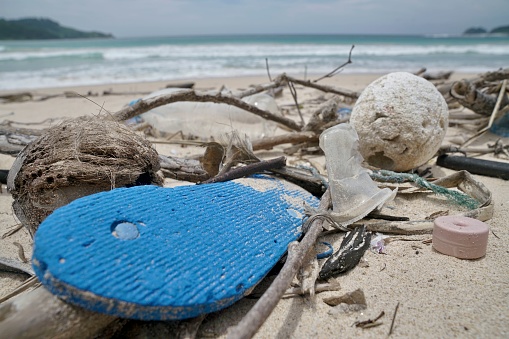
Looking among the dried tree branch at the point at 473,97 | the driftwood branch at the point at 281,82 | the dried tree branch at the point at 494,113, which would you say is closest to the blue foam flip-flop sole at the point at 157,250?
the driftwood branch at the point at 281,82

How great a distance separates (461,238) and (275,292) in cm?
106

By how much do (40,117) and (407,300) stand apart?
619 cm

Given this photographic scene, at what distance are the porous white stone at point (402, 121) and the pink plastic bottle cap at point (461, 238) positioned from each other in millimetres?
989

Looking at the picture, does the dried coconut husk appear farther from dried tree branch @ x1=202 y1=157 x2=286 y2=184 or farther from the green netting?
the green netting

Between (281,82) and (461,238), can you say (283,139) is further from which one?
(461,238)

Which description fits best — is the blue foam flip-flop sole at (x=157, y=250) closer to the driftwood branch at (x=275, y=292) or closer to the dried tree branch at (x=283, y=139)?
the driftwood branch at (x=275, y=292)

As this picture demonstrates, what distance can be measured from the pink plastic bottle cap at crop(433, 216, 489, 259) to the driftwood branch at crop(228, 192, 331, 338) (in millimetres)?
590

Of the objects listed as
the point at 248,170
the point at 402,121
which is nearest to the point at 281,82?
the point at 402,121

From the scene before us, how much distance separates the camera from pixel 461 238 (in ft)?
5.92

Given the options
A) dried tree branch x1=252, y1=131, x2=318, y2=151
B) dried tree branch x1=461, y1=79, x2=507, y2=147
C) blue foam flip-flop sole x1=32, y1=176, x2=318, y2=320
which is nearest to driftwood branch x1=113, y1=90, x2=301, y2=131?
dried tree branch x1=252, y1=131, x2=318, y2=151

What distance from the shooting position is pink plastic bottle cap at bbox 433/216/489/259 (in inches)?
70.4

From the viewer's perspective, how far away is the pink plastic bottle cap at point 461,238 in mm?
1788

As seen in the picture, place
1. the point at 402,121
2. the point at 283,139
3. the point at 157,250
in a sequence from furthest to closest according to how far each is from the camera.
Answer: the point at 283,139 < the point at 402,121 < the point at 157,250

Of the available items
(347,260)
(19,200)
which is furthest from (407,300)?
(19,200)
